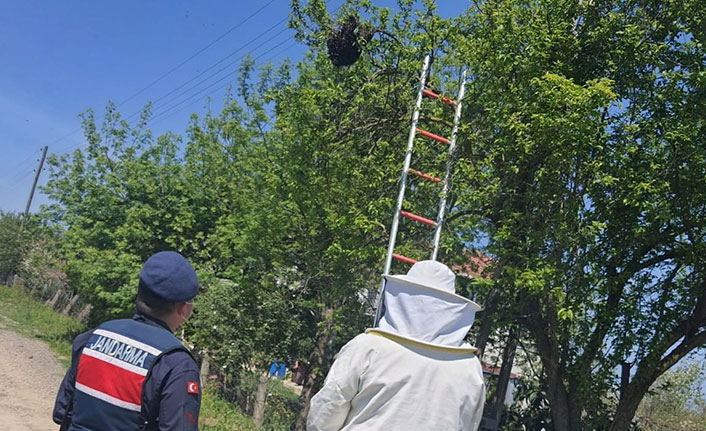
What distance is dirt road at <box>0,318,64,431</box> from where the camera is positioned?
1016 cm

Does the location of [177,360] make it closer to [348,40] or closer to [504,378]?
[348,40]

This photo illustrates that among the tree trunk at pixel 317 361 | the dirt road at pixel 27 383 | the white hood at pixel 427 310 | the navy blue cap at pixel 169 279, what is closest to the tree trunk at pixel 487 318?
the tree trunk at pixel 317 361

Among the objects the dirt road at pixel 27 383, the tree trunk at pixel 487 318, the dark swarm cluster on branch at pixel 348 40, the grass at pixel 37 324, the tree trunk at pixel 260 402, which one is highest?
the dark swarm cluster on branch at pixel 348 40

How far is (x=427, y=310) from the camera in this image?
3141 millimetres

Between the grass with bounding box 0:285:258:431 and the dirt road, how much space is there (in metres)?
0.55

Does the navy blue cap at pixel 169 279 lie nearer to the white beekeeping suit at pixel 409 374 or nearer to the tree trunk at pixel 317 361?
the white beekeeping suit at pixel 409 374

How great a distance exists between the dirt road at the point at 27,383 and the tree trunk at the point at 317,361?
491 cm

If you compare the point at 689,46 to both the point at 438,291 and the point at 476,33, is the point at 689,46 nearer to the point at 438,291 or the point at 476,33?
the point at 476,33

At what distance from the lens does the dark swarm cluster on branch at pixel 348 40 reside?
10798mm

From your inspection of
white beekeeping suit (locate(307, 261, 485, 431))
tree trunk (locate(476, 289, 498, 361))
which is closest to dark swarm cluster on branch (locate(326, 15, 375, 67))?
tree trunk (locate(476, 289, 498, 361))

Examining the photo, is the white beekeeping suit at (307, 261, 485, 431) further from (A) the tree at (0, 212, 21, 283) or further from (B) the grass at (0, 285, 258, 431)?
(A) the tree at (0, 212, 21, 283)

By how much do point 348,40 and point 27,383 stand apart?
32.4ft

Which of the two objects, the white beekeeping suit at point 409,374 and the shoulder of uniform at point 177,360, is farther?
the white beekeeping suit at point 409,374

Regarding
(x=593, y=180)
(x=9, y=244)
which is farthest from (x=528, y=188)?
(x=9, y=244)
